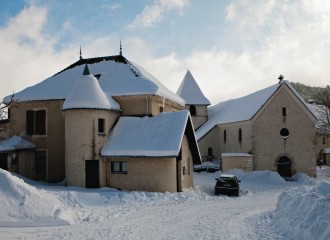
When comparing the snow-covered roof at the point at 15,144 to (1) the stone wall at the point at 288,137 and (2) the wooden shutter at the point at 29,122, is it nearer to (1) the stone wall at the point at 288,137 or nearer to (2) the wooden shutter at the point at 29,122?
(2) the wooden shutter at the point at 29,122

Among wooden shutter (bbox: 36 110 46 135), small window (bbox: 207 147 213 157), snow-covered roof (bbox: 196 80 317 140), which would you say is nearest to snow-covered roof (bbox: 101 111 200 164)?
wooden shutter (bbox: 36 110 46 135)

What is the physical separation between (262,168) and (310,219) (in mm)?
20518

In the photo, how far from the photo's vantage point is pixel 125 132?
17906 mm

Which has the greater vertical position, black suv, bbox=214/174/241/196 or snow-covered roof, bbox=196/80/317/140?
snow-covered roof, bbox=196/80/317/140

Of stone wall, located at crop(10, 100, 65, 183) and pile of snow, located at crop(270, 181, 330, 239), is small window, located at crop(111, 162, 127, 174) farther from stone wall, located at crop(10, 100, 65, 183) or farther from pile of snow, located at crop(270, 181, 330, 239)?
pile of snow, located at crop(270, 181, 330, 239)

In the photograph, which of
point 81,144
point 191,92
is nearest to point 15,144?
point 81,144

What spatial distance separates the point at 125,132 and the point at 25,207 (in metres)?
8.85

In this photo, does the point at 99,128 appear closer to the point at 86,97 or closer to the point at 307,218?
the point at 86,97

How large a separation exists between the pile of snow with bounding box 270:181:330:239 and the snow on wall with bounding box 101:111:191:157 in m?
7.24

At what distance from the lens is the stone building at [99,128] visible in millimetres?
16406

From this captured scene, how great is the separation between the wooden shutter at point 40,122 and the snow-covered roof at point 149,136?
21.4 ft

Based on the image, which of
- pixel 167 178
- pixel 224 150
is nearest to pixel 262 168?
pixel 224 150

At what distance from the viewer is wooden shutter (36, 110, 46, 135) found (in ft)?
69.1

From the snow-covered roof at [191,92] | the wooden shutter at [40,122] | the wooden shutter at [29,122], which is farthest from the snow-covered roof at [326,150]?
the wooden shutter at [29,122]
